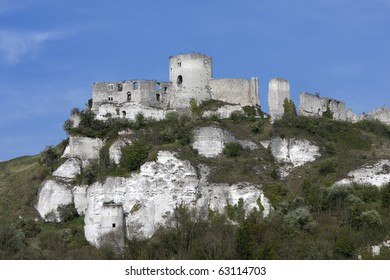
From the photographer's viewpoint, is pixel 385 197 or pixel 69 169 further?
pixel 69 169

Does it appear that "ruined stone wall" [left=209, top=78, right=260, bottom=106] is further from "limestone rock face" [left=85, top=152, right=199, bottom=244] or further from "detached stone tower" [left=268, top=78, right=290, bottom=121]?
"limestone rock face" [left=85, top=152, right=199, bottom=244]

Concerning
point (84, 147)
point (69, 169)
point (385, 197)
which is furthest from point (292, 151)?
point (69, 169)

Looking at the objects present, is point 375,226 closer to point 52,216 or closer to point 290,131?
point 290,131

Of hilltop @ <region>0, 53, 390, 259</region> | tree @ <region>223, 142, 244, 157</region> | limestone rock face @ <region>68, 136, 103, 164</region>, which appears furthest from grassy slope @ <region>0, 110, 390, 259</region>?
limestone rock face @ <region>68, 136, 103, 164</region>

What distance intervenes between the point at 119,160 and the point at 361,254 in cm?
1888

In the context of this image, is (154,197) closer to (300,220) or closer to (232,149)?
(232,149)

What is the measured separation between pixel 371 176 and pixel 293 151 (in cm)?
610

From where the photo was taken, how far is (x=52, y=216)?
75.3 metres

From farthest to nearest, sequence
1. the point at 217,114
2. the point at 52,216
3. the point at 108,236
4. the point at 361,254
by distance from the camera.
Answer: the point at 217,114, the point at 52,216, the point at 108,236, the point at 361,254

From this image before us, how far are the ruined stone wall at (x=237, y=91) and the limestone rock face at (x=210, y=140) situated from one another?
6.09m

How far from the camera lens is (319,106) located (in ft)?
280

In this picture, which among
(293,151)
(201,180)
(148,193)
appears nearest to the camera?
(148,193)

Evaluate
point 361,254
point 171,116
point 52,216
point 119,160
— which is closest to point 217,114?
point 171,116

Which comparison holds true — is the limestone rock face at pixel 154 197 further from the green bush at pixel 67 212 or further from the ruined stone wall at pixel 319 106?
the ruined stone wall at pixel 319 106
